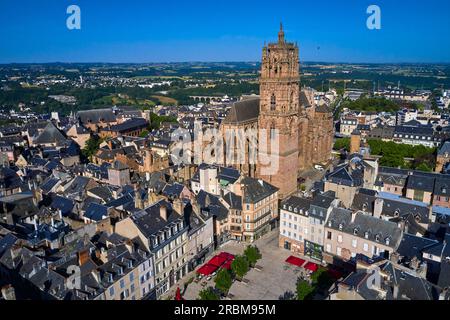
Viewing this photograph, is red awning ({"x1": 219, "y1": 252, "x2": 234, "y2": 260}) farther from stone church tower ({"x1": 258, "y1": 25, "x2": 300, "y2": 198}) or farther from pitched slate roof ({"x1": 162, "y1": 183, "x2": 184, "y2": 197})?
stone church tower ({"x1": 258, "y1": 25, "x2": 300, "y2": 198})

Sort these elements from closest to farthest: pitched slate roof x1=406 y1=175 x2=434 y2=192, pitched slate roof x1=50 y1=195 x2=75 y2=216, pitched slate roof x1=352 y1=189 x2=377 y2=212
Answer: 1. pitched slate roof x1=352 y1=189 x2=377 y2=212
2. pitched slate roof x1=50 y1=195 x2=75 y2=216
3. pitched slate roof x1=406 y1=175 x2=434 y2=192

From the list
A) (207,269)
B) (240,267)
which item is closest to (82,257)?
(207,269)

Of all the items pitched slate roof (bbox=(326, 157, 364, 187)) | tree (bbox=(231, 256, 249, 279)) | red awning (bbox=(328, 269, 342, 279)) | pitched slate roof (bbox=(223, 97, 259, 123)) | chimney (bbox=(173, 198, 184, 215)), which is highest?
pitched slate roof (bbox=(223, 97, 259, 123))

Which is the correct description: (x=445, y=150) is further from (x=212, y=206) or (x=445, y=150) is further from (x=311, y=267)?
(x=212, y=206)

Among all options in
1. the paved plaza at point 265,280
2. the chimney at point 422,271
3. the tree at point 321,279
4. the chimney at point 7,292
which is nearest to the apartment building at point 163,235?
the paved plaza at point 265,280

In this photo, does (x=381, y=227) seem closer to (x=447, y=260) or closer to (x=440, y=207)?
(x=447, y=260)

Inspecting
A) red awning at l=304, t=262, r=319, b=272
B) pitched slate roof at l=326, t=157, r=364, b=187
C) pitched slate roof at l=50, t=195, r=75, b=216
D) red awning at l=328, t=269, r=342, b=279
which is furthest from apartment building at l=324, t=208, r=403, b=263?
pitched slate roof at l=50, t=195, r=75, b=216
